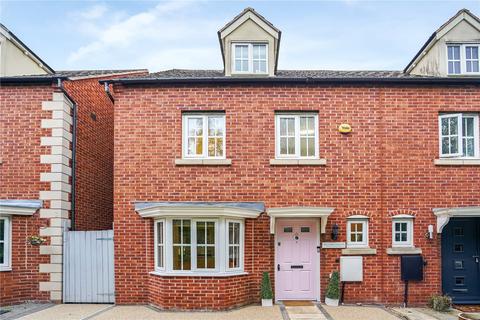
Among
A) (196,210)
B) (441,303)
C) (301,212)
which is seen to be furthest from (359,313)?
(196,210)

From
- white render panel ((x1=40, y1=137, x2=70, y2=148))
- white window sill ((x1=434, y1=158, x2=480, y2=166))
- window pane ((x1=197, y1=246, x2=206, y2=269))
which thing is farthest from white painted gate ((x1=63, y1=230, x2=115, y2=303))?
white window sill ((x1=434, y1=158, x2=480, y2=166))

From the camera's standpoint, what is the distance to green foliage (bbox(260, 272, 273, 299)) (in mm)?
11648

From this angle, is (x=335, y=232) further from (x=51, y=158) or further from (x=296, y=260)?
(x=51, y=158)

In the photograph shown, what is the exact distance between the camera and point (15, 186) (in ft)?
40.8

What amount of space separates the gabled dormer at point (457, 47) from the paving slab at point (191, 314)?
7.77 meters

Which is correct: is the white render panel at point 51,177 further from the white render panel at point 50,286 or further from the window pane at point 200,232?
the window pane at point 200,232

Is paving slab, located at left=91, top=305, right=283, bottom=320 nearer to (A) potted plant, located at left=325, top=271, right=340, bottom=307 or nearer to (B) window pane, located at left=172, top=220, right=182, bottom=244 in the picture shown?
(A) potted plant, located at left=325, top=271, right=340, bottom=307

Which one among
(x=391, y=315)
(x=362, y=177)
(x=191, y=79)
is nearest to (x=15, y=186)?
(x=191, y=79)

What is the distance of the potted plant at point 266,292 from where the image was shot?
11.7m

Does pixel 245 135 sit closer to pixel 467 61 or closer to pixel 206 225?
pixel 206 225

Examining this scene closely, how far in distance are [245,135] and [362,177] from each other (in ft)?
10.7

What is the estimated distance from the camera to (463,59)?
12.9 m

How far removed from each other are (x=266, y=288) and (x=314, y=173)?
3169 mm

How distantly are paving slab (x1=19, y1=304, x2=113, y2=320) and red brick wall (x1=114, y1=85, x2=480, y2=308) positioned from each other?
0.74m
